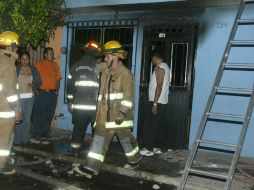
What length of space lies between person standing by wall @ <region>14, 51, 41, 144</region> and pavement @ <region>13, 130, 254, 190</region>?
11.5 inches

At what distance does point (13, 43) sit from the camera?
5.97 metres

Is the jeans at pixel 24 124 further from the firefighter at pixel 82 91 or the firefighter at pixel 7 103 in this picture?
the firefighter at pixel 7 103

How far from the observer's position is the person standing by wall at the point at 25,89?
749cm

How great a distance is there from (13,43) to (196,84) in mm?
3755

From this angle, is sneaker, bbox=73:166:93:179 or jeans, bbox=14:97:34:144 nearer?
sneaker, bbox=73:166:93:179

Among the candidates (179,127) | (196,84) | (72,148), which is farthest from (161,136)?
(72,148)

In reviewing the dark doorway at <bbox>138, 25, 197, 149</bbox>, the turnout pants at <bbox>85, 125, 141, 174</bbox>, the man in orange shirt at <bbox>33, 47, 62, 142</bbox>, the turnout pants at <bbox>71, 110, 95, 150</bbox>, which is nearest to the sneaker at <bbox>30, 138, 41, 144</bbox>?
the man in orange shirt at <bbox>33, 47, 62, 142</bbox>

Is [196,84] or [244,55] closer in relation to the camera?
[244,55]

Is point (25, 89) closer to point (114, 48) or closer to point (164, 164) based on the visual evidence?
point (114, 48)

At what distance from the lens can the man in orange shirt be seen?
8.26m

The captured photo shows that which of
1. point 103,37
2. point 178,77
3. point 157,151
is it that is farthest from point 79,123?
point 103,37

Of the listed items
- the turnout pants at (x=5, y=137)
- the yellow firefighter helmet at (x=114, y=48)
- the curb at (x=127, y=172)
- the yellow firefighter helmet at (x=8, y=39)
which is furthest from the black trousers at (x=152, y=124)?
the yellow firefighter helmet at (x=8, y=39)

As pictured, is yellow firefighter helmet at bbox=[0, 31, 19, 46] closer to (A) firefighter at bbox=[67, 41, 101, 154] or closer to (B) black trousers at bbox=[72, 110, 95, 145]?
(A) firefighter at bbox=[67, 41, 101, 154]

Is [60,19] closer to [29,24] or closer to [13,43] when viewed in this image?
[29,24]
